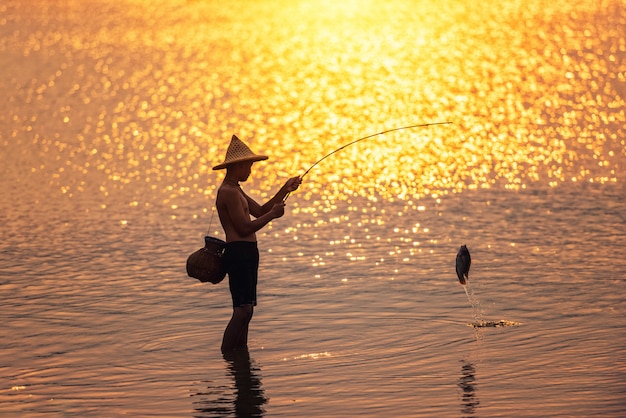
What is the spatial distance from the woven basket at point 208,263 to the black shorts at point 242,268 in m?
0.05

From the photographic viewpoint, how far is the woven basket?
9812mm

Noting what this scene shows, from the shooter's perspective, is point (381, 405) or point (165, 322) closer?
point (381, 405)

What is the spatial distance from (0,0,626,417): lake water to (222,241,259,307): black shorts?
531 millimetres

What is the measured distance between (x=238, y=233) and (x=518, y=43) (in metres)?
37.9

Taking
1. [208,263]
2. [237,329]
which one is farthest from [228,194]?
[237,329]

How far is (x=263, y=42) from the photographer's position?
1971 inches

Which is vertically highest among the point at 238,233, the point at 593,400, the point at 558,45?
the point at 558,45

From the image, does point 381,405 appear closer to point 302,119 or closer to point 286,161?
point 286,161

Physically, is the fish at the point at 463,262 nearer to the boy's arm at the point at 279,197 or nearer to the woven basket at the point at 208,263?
the boy's arm at the point at 279,197

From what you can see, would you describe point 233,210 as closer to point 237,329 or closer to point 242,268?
point 242,268

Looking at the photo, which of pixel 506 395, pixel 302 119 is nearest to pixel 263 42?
pixel 302 119

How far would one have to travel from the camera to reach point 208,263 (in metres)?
9.81

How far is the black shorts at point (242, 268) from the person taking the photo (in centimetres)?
979

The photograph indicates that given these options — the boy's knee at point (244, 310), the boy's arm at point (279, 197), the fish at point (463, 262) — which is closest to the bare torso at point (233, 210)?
the boy's arm at point (279, 197)
